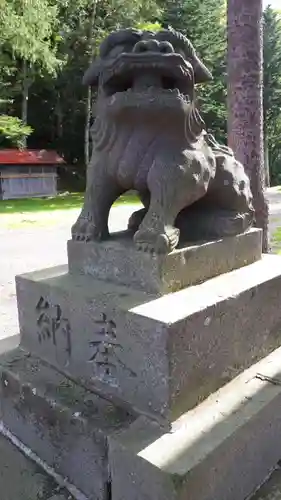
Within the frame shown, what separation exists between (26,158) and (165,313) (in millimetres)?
15568

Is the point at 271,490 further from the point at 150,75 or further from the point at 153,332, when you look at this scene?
the point at 150,75

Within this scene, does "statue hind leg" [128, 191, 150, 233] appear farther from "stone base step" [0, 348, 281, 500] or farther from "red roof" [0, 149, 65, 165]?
"red roof" [0, 149, 65, 165]

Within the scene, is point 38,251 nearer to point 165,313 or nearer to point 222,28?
point 165,313

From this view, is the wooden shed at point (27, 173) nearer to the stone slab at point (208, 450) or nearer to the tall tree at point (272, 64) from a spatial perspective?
the tall tree at point (272, 64)

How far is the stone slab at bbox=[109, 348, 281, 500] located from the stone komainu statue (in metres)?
0.61

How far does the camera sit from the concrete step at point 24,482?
1580 mm

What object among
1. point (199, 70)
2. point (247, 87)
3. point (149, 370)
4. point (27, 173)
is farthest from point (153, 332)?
point (27, 173)

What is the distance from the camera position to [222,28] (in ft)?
60.0

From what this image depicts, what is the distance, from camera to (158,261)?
159cm

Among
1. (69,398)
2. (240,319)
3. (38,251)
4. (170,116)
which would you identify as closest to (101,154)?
(170,116)

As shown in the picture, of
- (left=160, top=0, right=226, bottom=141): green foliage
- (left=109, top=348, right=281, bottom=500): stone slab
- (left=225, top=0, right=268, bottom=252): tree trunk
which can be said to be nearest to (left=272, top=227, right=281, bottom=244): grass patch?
(left=225, top=0, right=268, bottom=252): tree trunk

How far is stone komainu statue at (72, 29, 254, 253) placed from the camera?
5.22 ft

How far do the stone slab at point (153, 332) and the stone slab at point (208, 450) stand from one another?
0.07 m

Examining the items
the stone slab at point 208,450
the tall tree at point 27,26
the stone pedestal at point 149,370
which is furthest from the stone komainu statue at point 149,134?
the tall tree at point 27,26
